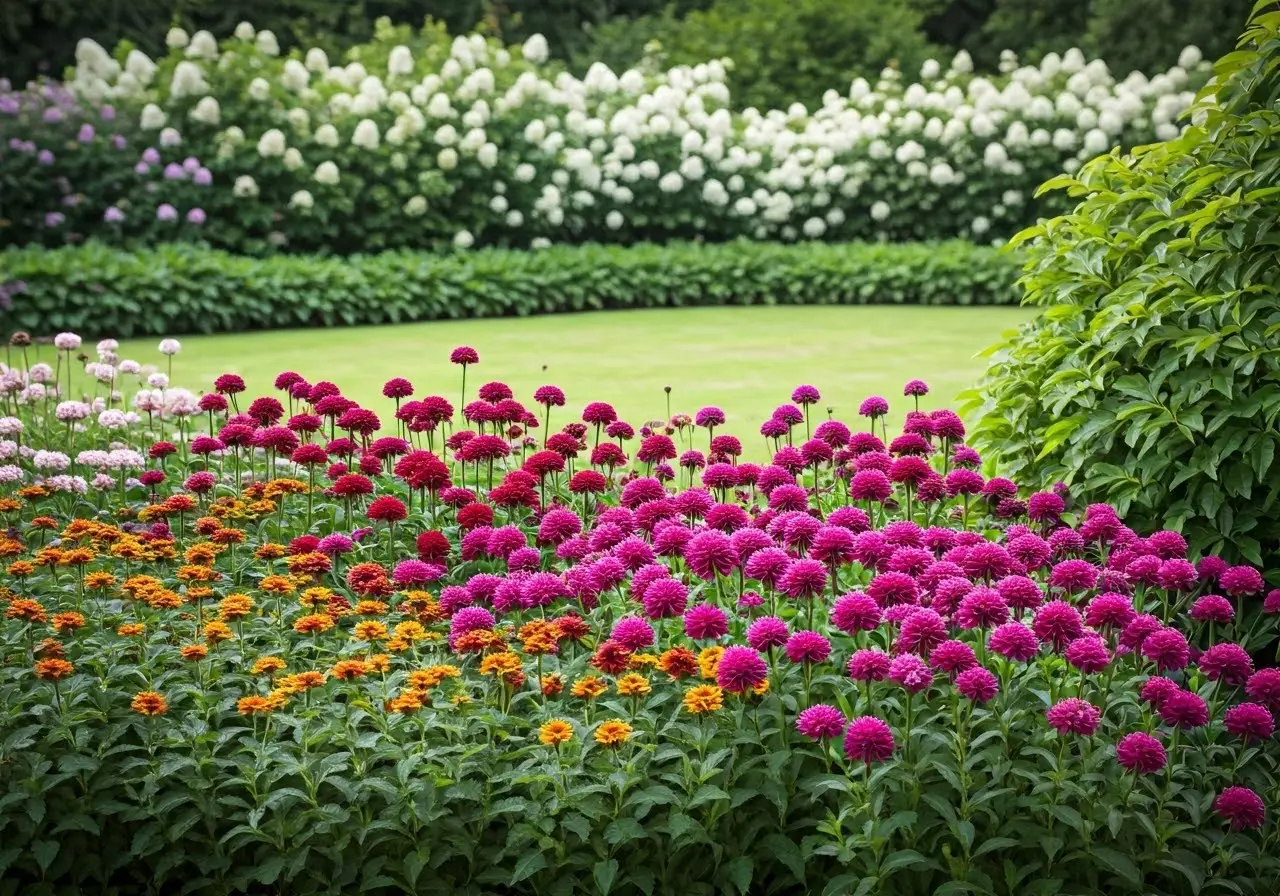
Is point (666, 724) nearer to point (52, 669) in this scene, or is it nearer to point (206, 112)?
point (52, 669)

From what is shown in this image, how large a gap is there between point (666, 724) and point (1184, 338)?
176 centimetres

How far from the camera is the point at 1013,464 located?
418 cm

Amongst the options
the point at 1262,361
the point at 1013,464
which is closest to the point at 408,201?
the point at 1013,464

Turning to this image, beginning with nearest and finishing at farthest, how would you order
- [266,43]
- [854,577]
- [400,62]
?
1. [854,577]
2. [400,62]
3. [266,43]

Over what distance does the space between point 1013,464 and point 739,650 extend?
6.13 ft

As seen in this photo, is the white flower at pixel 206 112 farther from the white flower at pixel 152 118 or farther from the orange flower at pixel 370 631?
Result: the orange flower at pixel 370 631

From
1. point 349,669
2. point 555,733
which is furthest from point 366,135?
point 555,733

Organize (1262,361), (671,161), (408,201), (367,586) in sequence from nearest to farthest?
(367,586) → (1262,361) → (408,201) → (671,161)

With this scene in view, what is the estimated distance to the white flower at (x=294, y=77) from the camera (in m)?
12.1

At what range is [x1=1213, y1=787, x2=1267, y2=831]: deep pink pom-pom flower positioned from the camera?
8.28ft

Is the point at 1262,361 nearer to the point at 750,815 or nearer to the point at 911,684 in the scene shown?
the point at 911,684

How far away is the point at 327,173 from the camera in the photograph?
1132 cm

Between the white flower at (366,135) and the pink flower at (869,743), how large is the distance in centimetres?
1011

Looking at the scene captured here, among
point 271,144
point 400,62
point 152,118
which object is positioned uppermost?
point 400,62
